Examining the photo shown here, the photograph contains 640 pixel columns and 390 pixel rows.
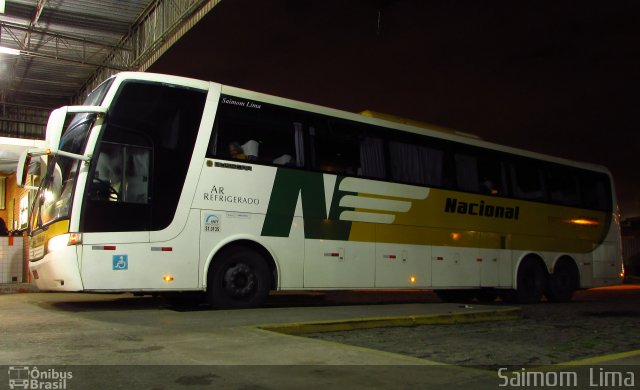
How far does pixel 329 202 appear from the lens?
10.5 metres

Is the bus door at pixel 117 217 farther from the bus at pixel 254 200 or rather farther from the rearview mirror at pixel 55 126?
the rearview mirror at pixel 55 126

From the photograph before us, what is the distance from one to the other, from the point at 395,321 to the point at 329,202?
2.96 meters

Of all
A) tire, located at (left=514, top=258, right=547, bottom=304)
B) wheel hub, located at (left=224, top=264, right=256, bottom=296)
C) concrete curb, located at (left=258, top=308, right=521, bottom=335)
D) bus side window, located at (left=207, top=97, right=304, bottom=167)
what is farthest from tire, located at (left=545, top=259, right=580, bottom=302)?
wheel hub, located at (left=224, top=264, right=256, bottom=296)

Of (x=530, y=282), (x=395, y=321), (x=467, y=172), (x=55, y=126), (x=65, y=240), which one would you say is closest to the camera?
(x=55, y=126)

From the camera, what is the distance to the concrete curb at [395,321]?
23.9 feet

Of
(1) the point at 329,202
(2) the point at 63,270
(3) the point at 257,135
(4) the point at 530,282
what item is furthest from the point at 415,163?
(2) the point at 63,270

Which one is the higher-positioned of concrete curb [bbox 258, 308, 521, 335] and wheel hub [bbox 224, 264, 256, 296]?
wheel hub [bbox 224, 264, 256, 296]

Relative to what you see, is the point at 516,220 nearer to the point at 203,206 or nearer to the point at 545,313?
the point at 545,313

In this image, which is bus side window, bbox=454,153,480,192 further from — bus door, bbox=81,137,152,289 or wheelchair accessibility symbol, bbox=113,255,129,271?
wheelchair accessibility symbol, bbox=113,255,129,271

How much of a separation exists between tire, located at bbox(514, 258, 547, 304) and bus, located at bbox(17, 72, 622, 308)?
0.25 ft

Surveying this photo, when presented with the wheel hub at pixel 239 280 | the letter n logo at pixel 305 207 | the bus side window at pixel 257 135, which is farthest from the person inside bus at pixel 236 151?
the wheel hub at pixel 239 280

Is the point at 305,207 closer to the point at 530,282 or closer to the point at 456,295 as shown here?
the point at 456,295

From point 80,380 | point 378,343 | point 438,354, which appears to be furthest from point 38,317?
point 438,354

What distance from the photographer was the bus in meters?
8.41
